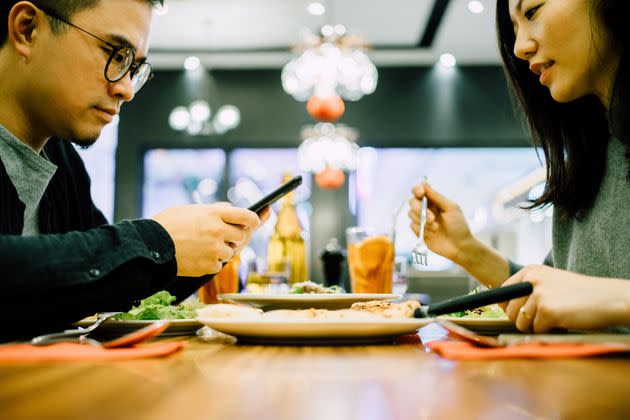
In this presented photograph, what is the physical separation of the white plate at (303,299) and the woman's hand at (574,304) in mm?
305

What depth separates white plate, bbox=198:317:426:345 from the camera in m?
0.70

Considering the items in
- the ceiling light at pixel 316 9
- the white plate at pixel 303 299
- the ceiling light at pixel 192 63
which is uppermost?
the ceiling light at pixel 316 9

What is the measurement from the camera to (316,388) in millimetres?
481

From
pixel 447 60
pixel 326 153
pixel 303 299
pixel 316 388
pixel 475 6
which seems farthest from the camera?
pixel 447 60

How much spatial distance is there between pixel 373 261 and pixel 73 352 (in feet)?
3.75

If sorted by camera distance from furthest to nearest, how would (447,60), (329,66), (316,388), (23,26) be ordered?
(447,60) → (329,66) → (23,26) → (316,388)

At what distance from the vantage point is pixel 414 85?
6.89 m

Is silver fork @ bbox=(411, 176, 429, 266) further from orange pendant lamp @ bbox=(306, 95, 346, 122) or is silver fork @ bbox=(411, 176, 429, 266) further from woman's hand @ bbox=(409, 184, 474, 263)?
orange pendant lamp @ bbox=(306, 95, 346, 122)

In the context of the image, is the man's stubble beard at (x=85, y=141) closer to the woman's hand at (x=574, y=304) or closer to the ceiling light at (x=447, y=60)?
the woman's hand at (x=574, y=304)

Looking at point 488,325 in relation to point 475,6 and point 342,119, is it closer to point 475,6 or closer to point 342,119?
point 475,6

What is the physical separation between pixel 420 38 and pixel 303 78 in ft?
9.42

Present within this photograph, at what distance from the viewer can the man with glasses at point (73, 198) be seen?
0.76 metres

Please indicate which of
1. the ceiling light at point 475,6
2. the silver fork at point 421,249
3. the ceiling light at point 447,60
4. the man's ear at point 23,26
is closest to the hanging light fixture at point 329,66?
the ceiling light at point 475,6

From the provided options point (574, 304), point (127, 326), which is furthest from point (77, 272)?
point (574, 304)
